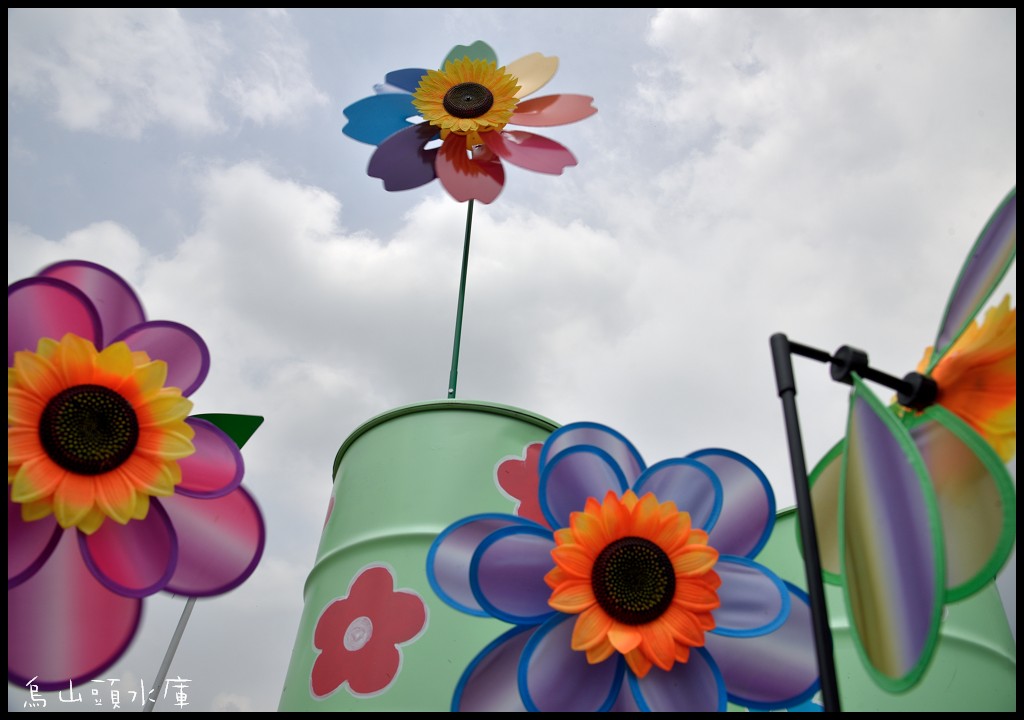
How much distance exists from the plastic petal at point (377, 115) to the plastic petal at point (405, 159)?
8cm

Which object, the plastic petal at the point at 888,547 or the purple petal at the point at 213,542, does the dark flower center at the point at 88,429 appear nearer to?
the purple petal at the point at 213,542

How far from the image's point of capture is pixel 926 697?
1926 millimetres

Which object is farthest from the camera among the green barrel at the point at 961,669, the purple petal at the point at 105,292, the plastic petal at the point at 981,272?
the green barrel at the point at 961,669

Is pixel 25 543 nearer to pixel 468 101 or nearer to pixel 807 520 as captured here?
pixel 807 520

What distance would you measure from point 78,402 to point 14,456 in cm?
12

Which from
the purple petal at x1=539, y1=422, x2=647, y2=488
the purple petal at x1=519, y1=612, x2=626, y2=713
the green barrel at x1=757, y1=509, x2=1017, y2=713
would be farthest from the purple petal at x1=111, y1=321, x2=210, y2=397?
the green barrel at x1=757, y1=509, x2=1017, y2=713

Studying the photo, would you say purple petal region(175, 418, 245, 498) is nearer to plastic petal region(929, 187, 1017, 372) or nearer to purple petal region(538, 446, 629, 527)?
purple petal region(538, 446, 629, 527)

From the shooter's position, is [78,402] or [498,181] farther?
[498,181]

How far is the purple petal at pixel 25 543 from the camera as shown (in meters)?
1.25

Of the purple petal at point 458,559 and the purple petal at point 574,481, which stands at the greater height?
the purple petal at point 574,481

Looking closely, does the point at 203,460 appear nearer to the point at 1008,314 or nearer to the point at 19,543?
the point at 19,543

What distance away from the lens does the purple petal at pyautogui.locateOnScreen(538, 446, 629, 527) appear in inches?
61.7

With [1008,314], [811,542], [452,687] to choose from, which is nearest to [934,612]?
[811,542]

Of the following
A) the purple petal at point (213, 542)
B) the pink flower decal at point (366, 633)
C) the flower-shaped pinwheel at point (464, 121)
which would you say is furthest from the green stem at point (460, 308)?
the purple petal at point (213, 542)
